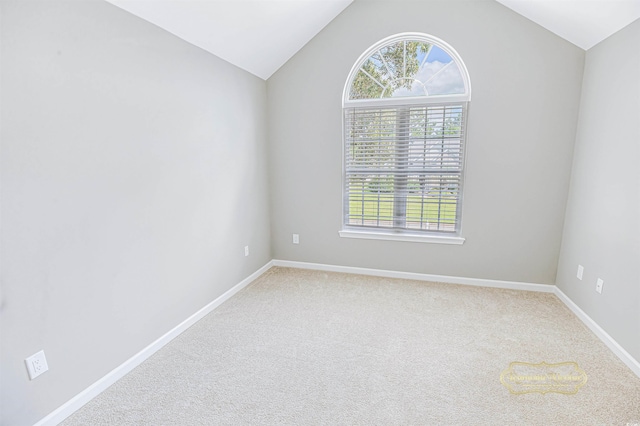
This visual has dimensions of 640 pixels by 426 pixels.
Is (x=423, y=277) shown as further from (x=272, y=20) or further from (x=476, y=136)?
(x=272, y=20)

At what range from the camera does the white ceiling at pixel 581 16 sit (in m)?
1.95

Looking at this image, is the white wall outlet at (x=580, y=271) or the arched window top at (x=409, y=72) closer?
the white wall outlet at (x=580, y=271)

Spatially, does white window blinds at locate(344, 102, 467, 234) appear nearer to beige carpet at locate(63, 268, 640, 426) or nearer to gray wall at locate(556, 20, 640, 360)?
beige carpet at locate(63, 268, 640, 426)

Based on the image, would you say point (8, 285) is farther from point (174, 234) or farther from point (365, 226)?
point (365, 226)

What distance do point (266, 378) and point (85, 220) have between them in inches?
53.2

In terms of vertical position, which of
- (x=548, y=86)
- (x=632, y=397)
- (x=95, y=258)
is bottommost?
(x=632, y=397)

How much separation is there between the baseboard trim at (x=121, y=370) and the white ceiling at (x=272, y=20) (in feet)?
6.89

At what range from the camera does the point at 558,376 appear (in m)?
1.85

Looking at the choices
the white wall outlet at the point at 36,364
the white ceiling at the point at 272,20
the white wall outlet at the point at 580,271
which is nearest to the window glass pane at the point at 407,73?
the white ceiling at the point at 272,20

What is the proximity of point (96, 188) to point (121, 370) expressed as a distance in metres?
1.12

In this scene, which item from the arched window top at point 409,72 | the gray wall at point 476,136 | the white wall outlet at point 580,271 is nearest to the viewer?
the white wall outlet at point 580,271

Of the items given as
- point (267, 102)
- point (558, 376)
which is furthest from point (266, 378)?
point (267, 102)

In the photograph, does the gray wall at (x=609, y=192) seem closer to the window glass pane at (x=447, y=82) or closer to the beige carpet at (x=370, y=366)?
the beige carpet at (x=370, y=366)

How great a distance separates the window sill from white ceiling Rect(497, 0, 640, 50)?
1.89 meters
